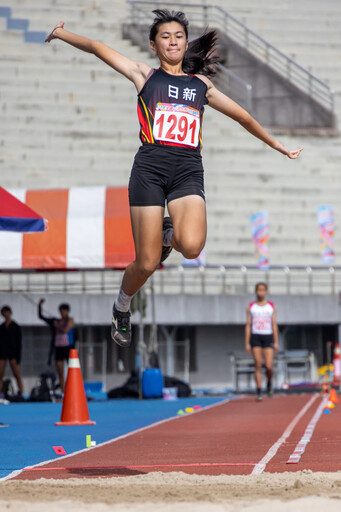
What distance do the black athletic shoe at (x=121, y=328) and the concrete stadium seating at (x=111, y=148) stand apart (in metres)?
18.5

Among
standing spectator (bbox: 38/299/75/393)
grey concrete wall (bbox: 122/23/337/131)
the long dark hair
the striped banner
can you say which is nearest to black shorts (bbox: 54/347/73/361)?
standing spectator (bbox: 38/299/75/393)

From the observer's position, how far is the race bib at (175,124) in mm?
5770

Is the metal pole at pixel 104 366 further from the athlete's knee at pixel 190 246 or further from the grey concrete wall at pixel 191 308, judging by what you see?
the athlete's knee at pixel 190 246

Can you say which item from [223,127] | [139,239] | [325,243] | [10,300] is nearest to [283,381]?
[325,243]

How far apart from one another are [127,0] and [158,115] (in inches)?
998

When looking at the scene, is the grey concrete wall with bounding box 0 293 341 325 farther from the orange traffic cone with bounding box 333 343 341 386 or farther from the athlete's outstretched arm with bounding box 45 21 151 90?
the athlete's outstretched arm with bounding box 45 21 151 90

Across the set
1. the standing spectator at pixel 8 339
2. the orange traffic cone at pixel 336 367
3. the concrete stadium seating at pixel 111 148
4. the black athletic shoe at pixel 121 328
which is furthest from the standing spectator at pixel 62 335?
the black athletic shoe at pixel 121 328

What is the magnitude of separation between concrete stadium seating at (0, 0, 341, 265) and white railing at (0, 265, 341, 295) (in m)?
0.76

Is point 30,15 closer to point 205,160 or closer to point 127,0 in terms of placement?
point 127,0

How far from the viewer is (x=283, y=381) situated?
2231cm

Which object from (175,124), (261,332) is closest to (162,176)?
(175,124)

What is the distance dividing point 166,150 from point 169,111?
9.2 inches

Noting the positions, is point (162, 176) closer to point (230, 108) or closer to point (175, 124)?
point (175, 124)

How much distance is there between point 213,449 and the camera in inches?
→ 305
